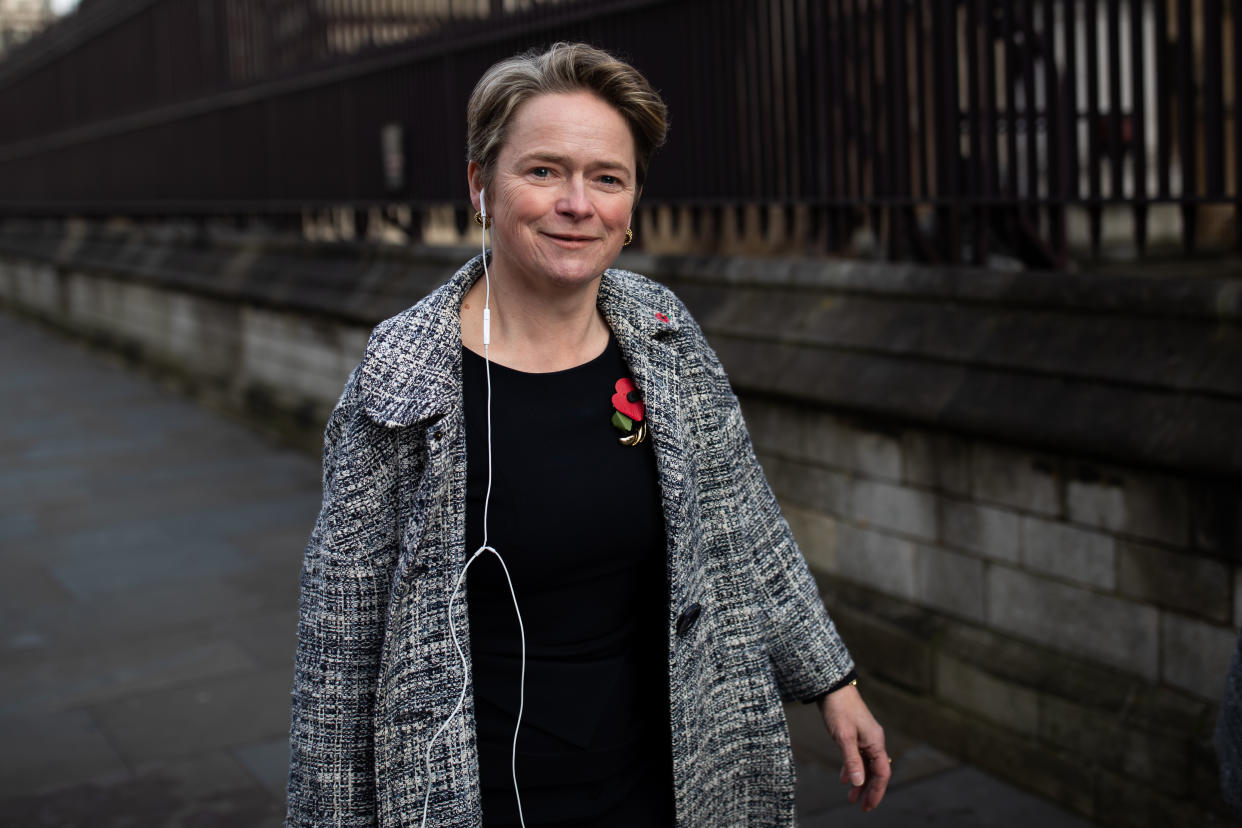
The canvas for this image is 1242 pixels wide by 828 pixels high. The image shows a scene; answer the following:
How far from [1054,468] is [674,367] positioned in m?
2.06

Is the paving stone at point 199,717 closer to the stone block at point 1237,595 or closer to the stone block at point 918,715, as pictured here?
the stone block at point 918,715

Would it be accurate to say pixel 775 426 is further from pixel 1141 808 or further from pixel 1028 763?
pixel 1141 808

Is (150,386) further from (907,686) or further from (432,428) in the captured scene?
(432,428)

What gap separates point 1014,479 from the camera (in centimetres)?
421

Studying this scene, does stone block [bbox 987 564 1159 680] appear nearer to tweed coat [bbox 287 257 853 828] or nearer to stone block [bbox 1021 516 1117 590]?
stone block [bbox 1021 516 1117 590]

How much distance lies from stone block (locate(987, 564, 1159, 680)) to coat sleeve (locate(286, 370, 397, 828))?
2.41m

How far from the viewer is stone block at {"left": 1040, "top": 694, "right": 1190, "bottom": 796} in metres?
3.73

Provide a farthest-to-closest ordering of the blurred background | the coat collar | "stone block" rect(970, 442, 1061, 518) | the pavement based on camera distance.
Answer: the pavement → "stone block" rect(970, 442, 1061, 518) → the blurred background → the coat collar

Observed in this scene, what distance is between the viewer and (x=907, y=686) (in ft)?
15.2

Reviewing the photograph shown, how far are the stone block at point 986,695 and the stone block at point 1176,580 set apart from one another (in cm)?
48

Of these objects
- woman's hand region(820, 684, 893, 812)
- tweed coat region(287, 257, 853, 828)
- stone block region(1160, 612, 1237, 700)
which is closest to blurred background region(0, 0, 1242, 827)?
stone block region(1160, 612, 1237, 700)

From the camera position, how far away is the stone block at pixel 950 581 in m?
4.43

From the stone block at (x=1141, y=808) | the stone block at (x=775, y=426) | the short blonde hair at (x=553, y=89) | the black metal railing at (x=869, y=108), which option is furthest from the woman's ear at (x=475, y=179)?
the stone block at (x=775, y=426)

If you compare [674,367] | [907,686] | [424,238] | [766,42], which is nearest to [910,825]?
[907,686]
